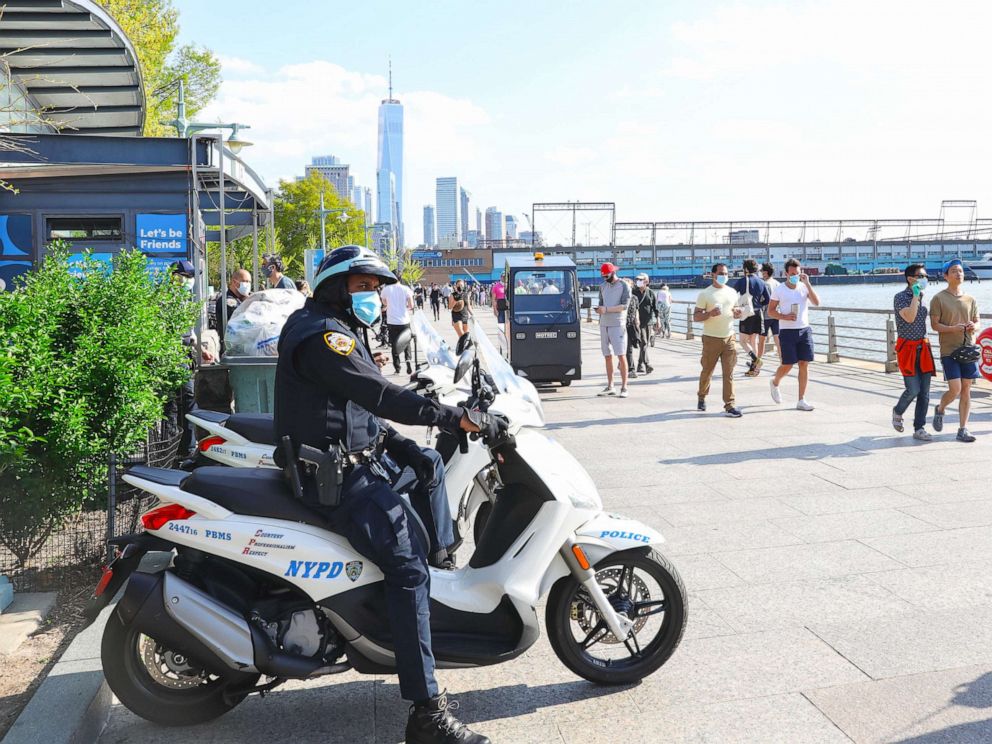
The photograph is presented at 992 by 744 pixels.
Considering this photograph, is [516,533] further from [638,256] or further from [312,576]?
[638,256]

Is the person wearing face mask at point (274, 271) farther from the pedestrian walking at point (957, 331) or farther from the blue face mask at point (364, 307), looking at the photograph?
the blue face mask at point (364, 307)

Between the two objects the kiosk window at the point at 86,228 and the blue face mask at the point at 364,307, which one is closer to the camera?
the blue face mask at the point at 364,307

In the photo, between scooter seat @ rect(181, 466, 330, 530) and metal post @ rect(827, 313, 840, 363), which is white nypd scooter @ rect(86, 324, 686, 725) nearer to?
scooter seat @ rect(181, 466, 330, 530)

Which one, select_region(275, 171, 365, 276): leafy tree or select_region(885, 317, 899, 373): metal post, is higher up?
select_region(275, 171, 365, 276): leafy tree

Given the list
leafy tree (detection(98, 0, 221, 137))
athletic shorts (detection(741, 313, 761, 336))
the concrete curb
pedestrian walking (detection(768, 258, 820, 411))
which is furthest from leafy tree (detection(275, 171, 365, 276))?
the concrete curb

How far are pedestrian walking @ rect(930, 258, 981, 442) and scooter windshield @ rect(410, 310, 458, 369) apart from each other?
18.4 feet

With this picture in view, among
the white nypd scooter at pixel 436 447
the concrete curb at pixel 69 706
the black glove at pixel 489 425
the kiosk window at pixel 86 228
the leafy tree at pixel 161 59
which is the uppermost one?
the leafy tree at pixel 161 59

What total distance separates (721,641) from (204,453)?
3074mm

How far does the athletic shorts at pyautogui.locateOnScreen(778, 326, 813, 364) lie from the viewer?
1108cm

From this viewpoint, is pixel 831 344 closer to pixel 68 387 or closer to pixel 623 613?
pixel 623 613

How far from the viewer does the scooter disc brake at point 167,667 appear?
3436mm

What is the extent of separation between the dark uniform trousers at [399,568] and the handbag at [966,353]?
730cm

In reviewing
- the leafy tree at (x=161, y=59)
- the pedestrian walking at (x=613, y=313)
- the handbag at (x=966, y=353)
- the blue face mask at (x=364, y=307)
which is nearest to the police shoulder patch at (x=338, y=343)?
the blue face mask at (x=364, y=307)

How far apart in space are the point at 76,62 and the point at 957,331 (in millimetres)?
13520
